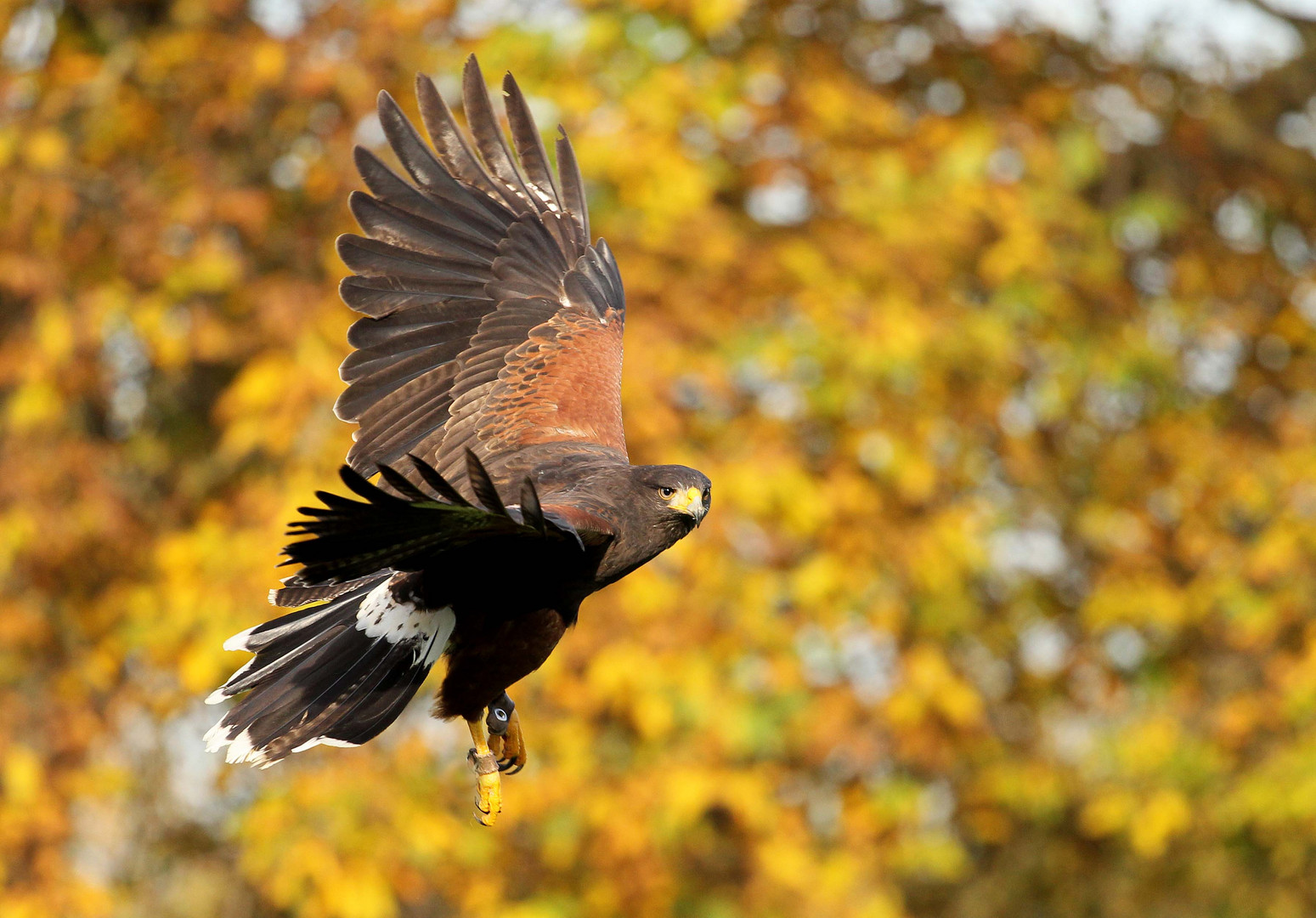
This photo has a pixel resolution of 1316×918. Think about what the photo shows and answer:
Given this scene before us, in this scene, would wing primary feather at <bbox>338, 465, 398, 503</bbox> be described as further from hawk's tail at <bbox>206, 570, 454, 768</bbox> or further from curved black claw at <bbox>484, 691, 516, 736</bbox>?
curved black claw at <bbox>484, 691, 516, 736</bbox>

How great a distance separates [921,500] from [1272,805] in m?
2.74

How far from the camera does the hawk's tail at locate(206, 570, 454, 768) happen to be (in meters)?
3.71

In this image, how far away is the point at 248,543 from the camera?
8031mm

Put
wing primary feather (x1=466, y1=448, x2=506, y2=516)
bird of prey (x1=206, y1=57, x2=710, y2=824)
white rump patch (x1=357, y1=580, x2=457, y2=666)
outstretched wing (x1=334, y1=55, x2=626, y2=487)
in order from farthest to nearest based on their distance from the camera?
1. outstretched wing (x1=334, y1=55, x2=626, y2=487)
2. white rump patch (x1=357, y1=580, x2=457, y2=666)
3. bird of prey (x1=206, y1=57, x2=710, y2=824)
4. wing primary feather (x1=466, y1=448, x2=506, y2=516)

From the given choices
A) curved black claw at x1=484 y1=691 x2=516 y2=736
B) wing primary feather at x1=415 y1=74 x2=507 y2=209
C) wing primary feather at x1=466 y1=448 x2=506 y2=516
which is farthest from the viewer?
wing primary feather at x1=415 y1=74 x2=507 y2=209

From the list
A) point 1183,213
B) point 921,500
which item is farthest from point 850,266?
point 1183,213

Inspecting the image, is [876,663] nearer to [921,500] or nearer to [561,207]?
[921,500]

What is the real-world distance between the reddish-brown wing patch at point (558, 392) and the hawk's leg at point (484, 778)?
81cm

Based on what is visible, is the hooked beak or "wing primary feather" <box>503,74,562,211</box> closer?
the hooked beak

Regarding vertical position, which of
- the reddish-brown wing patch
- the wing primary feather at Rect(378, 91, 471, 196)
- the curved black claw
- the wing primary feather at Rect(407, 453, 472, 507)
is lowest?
the curved black claw

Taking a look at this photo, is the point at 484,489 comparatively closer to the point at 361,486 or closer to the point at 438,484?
the point at 438,484

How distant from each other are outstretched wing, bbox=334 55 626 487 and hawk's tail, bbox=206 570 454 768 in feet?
2.16

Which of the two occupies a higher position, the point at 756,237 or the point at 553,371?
the point at 553,371

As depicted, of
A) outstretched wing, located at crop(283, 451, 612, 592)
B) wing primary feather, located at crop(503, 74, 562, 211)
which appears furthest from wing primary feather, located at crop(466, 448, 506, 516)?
wing primary feather, located at crop(503, 74, 562, 211)
